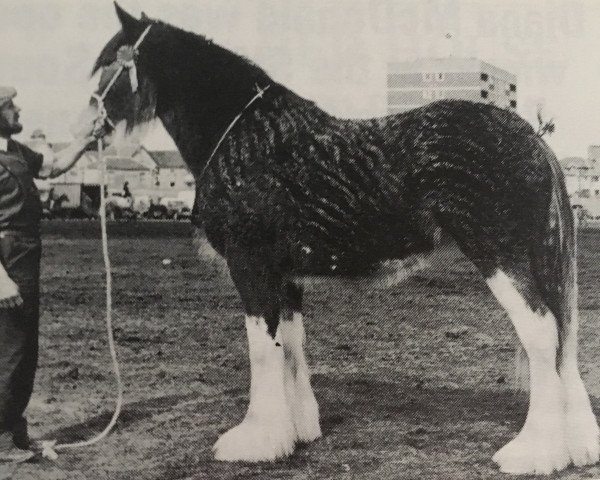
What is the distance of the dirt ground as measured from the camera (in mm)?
1600

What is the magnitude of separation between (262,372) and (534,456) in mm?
675

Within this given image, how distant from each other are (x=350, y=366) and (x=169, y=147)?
0.82 meters

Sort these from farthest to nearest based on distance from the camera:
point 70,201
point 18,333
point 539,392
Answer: point 70,201 < point 18,333 < point 539,392

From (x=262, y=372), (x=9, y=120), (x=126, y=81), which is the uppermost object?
(x=126, y=81)

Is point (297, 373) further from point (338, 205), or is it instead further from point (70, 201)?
point (70, 201)

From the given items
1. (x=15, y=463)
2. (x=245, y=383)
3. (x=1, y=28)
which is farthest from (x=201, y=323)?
(x=1, y=28)

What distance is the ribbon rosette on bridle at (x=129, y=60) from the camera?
165 centimetres

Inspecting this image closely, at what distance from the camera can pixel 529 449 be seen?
1543 millimetres

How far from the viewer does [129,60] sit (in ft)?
5.44

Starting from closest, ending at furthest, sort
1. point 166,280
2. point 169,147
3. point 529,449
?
point 529,449
point 169,147
point 166,280

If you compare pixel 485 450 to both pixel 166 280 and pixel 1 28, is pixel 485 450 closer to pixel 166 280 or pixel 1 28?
pixel 166 280

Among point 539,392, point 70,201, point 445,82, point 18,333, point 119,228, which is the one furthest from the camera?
point 119,228

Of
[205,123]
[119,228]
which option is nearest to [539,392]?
[205,123]

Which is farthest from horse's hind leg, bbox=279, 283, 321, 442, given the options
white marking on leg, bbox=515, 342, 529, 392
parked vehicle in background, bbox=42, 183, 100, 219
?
parked vehicle in background, bbox=42, 183, 100, 219
